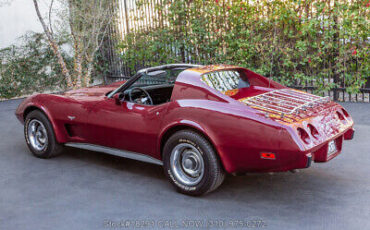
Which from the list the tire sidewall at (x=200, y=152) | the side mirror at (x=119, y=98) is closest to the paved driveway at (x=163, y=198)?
the tire sidewall at (x=200, y=152)

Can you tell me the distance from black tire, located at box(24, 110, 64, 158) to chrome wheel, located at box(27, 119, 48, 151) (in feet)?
0.08

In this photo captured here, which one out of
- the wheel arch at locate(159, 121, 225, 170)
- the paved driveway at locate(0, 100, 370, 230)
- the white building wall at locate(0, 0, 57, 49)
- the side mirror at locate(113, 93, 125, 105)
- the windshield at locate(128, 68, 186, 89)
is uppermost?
the white building wall at locate(0, 0, 57, 49)

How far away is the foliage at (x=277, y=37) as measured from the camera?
7886 millimetres

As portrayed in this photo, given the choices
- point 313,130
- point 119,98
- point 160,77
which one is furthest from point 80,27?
→ point 313,130

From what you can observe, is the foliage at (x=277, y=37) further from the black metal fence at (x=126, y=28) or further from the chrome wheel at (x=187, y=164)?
the chrome wheel at (x=187, y=164)

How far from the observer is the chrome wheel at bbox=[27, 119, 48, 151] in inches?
217

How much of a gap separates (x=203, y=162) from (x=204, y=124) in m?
0.38

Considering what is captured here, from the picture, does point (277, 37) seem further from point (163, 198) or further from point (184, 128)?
point (163, 198)

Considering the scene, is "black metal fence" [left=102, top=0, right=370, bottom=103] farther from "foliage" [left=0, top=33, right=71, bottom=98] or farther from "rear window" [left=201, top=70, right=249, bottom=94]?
"rear window" [left=201, top=70, right=249, bottom=94]

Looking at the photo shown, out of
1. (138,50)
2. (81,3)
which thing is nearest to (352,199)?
(138,50)

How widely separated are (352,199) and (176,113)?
6.34ft

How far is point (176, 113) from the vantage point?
4039 mm

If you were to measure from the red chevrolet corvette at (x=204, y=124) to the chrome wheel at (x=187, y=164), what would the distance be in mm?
10

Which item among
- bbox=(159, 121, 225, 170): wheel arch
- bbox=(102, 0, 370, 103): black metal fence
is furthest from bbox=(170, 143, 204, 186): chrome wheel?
bbox=(102, 0, 370, 103): black metal fence
